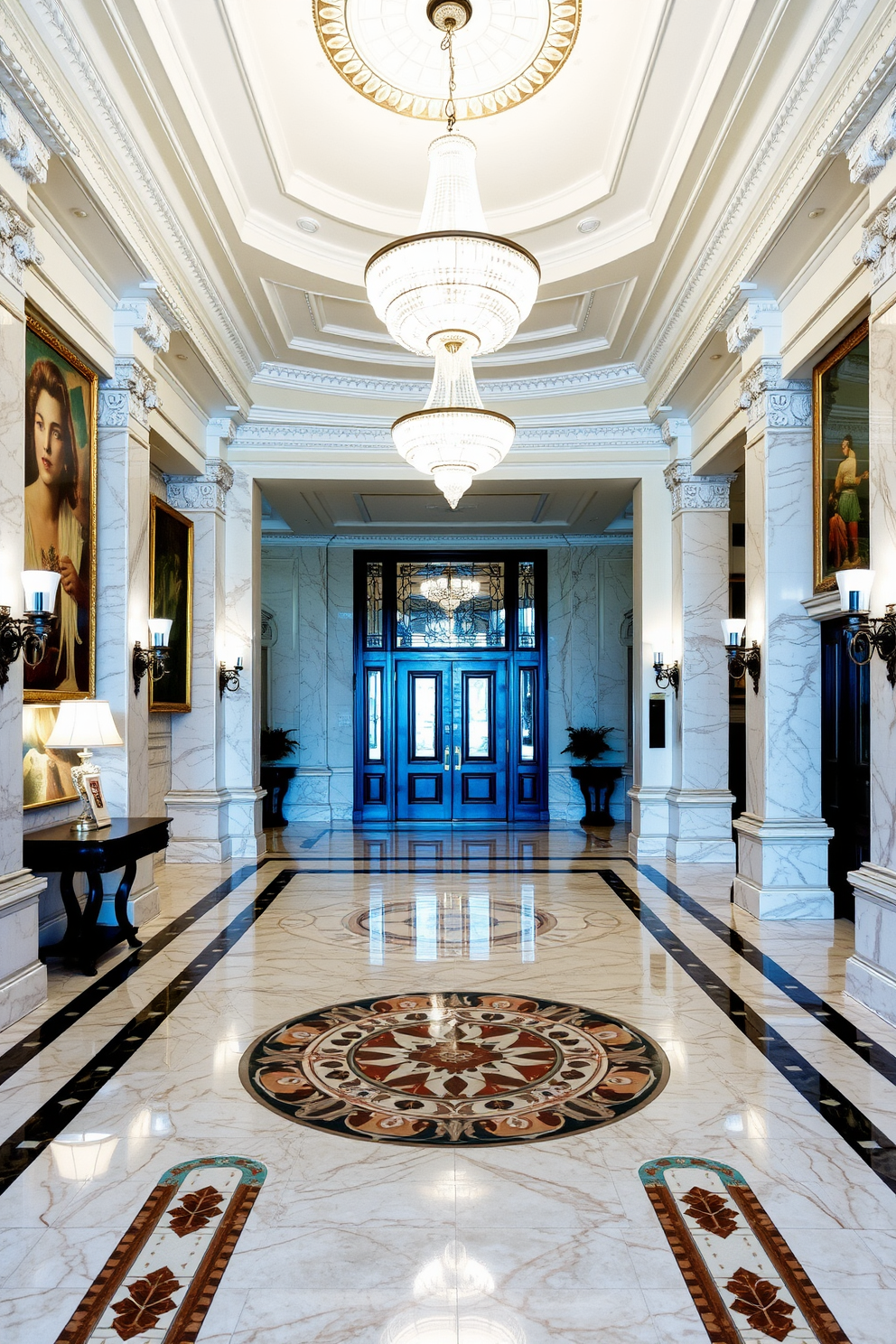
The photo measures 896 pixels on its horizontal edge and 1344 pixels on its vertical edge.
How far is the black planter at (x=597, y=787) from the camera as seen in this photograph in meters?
13.6

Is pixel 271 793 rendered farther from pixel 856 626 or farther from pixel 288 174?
pixel 856 626

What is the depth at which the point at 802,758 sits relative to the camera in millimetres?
6855

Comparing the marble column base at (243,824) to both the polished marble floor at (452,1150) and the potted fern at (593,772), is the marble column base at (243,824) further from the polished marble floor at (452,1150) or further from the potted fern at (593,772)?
the potted fern at (593,772)

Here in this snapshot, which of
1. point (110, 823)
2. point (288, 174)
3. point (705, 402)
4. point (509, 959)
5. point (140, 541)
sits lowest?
point (509, 959)

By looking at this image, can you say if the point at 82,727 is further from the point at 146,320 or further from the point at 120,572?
the point at 146,320

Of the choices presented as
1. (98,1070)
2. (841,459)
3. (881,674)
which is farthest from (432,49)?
(98,1070)

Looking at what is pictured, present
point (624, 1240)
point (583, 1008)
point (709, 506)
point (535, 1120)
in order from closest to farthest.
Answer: point (624, 1240), point (535, 1120), point (583, 1008), point (709, 506)

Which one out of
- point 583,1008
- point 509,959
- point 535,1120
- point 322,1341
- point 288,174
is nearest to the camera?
point 322,1341

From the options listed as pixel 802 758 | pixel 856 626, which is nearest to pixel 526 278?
pixel 856 626

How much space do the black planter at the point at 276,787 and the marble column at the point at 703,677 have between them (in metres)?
6.06

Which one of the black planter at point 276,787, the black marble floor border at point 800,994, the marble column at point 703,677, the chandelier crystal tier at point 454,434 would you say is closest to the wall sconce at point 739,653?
the black marble floor border at point 800,994

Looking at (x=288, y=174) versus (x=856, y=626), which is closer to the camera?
(x=856, y=626)

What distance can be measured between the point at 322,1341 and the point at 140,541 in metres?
5.61

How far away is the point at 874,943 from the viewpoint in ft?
15.2
